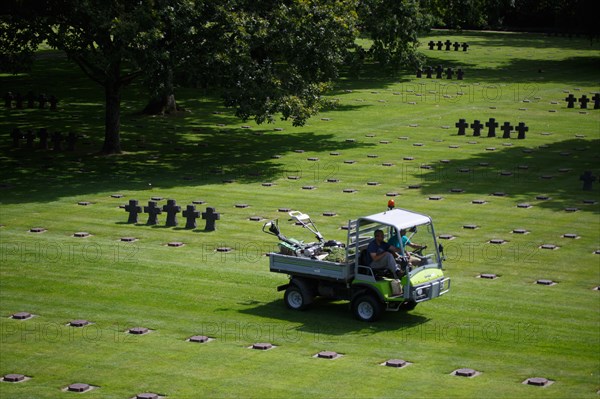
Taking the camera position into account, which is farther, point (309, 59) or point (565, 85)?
point (565, 85)

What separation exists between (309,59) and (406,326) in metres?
21.5

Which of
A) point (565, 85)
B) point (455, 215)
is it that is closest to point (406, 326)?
point (455, 215)

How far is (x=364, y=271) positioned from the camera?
22.9m

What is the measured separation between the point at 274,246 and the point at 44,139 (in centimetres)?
1974

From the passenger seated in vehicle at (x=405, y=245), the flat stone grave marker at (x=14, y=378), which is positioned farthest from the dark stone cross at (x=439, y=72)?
the flat stone grave marker at (x=14, y=378)

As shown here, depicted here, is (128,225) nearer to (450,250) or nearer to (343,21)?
(450,250)

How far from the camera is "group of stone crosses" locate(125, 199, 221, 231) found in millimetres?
31906

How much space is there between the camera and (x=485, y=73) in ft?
235

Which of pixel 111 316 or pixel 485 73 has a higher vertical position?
pixel 485 73

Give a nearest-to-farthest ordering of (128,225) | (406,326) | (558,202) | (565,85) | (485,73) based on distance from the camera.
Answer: (406,326) < (128,225) < (558,202) < (565,85) < (485,73)

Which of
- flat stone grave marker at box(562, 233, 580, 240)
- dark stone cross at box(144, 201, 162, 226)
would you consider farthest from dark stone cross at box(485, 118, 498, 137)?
dark stone cross at box(144, 201, 162, 226)

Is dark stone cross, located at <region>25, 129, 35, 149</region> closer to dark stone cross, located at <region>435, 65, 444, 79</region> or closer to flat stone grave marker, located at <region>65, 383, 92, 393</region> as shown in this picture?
flat stone grave marker, located at <region>65, 383, 92, 393</region>

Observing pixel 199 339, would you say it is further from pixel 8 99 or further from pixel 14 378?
pixel 8 99

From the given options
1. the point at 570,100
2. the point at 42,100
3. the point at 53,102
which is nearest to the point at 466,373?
the point at 570,100
